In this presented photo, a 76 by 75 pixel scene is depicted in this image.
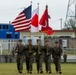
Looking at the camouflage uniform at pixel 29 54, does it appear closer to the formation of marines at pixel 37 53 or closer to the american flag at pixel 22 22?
the formation of marines at pixel 37 53

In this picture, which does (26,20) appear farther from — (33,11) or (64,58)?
(64,58)

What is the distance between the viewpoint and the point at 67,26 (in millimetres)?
133625

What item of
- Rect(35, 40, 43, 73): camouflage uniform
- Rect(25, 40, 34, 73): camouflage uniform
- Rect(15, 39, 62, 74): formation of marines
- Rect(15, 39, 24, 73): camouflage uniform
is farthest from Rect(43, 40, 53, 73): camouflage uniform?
Rect(15, 39, 24, 73): camouflage uniform

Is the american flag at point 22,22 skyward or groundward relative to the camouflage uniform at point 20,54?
skyward

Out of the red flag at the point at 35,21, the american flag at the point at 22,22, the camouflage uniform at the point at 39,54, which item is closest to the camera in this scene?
the camouflage uniform at the point at 39,54

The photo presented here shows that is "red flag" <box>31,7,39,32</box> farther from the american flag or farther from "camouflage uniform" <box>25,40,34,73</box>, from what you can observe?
"camouflage uniform" <box>25,40,34,73</box>

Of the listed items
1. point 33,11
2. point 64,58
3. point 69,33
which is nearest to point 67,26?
point 69,33

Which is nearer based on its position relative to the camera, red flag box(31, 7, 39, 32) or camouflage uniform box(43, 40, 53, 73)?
camouflage uniform box(43, 40, 53, 73)

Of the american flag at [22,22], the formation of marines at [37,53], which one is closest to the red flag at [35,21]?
the american flag at [22,22]

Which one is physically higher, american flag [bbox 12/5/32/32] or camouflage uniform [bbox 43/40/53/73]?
american flag [bbox 12/5/32/32]

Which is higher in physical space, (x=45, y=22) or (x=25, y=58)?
(x=45, y=22)

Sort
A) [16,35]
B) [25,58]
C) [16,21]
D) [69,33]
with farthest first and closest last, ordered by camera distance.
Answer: [69,33], [16,35], [16,21], [25,58]

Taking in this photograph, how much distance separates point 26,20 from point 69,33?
65629mm

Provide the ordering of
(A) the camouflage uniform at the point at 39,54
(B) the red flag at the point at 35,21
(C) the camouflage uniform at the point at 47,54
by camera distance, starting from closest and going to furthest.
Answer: (A) the camouflage uniform at the point at 39,54 < (C) the camouflage uniform at the point at 47,54 < (B) the red flag at the point at 35,21
